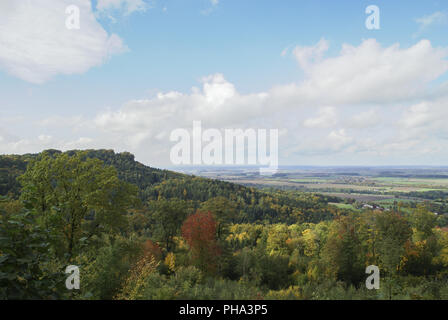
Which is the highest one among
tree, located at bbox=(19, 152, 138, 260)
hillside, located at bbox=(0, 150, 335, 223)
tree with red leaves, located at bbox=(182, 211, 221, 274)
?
tree, located at bbox=(19, 152, 138, 260)

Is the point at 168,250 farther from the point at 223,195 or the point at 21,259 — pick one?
the point at 223,195

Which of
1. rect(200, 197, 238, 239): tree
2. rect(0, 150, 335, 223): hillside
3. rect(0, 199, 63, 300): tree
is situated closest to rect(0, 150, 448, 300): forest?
rect(0, 199, 63, 300): tree

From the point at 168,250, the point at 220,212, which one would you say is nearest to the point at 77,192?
the point at 220,212

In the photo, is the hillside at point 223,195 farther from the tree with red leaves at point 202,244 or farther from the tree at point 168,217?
the tree with red leaves at point 202,244

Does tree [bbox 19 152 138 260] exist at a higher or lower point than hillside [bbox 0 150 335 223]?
higher

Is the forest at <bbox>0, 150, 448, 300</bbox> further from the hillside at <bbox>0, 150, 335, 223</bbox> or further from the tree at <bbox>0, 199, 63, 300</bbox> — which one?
the hillside at <bbox>0, 150, 335, 223</bbox>
